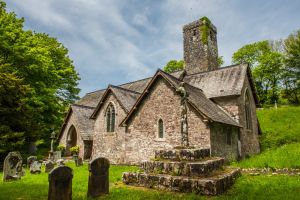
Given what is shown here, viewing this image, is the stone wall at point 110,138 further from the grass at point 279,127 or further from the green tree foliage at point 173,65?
the green tree foliage at point 173,65

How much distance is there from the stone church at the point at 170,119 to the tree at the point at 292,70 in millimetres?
24645

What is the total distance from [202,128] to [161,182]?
7.82 meters

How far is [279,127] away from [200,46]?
1511 cm

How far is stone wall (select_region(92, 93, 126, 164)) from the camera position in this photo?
21641 millimetres

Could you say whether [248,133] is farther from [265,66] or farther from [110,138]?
[265,66]

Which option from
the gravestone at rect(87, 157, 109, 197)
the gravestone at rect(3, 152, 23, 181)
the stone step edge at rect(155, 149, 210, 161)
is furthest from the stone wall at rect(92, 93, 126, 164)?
the gravestone at rect(87, 157, 109, 197)

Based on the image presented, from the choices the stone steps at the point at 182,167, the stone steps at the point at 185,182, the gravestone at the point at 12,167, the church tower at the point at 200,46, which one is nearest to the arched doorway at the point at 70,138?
the gravestone at the point at 12,167

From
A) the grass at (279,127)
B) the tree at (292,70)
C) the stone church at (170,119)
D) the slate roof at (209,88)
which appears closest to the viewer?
the stone church at (170,119)

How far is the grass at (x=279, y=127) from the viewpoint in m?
25.8

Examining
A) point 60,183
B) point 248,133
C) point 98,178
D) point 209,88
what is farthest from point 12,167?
point 248,133

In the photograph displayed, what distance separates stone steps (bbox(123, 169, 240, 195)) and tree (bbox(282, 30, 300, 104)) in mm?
42715

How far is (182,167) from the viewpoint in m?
9.92

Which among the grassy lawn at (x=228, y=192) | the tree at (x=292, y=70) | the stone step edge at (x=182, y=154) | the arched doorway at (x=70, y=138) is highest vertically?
the tree at (x=292, y=70)

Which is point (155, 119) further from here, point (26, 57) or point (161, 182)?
point (26, 57)
